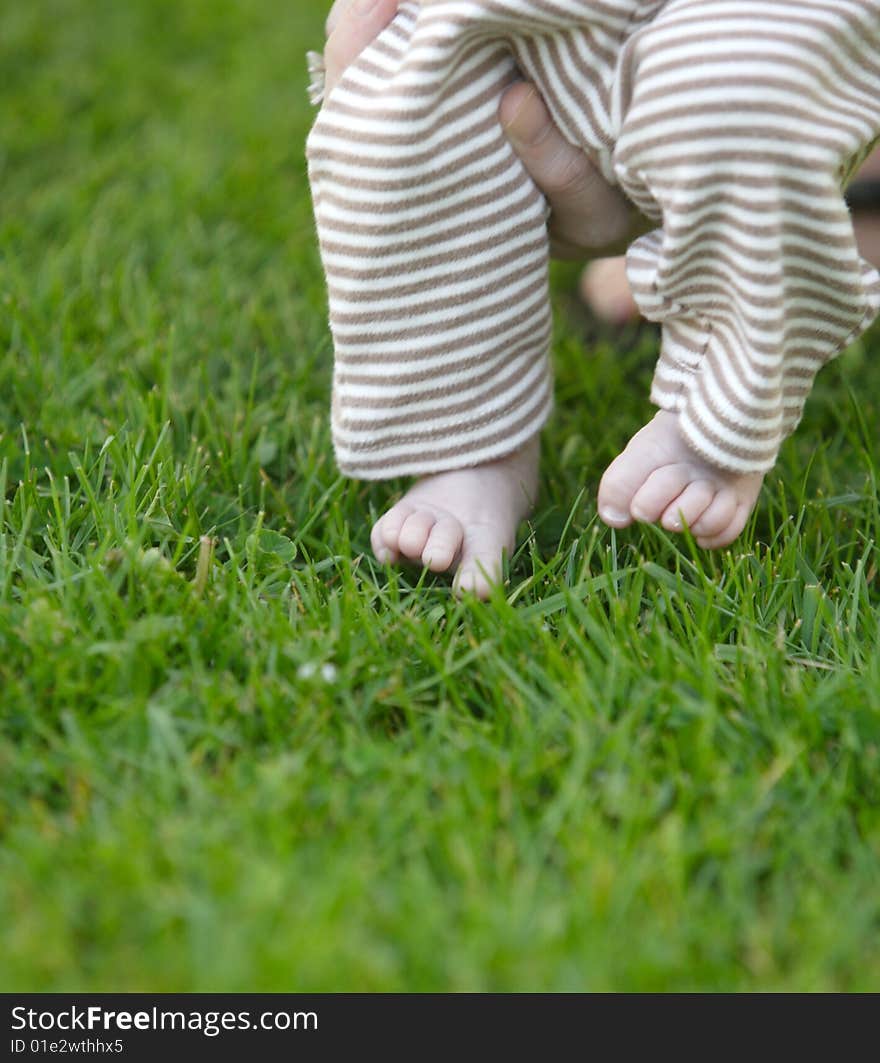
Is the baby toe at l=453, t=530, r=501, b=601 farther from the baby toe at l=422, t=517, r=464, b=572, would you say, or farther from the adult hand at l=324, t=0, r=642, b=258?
the adult hand at l=324, t=0, r=642, b=258

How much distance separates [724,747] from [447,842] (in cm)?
28

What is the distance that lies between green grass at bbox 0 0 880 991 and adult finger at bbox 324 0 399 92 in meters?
0.48

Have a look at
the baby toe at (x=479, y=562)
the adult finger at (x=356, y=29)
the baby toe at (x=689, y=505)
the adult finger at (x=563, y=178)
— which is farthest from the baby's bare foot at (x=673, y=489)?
the adult finger at (x=356, y=29)

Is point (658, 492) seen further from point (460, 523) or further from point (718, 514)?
point (460, 523)

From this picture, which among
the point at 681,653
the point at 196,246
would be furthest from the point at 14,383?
the point at 681,653

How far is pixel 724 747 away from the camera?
42.3 inches

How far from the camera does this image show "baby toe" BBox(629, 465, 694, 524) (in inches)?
50.1

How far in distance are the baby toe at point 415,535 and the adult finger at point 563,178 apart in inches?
15.3

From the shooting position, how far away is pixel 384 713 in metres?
1.15

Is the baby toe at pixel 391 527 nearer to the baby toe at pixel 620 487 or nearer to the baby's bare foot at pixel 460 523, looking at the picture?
the baby's bare foot at pixel 460 523

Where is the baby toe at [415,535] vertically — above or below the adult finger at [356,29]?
below

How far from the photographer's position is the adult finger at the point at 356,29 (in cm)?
134
